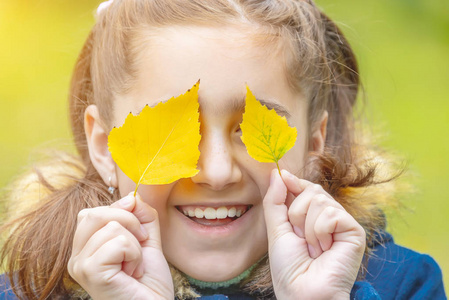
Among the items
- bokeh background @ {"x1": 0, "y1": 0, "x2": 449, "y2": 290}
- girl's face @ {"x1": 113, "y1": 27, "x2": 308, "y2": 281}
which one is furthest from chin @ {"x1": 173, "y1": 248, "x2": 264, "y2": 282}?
bokeh background @ {"x1": 0, "y1": 0, "x2": 449, "y2": 290}

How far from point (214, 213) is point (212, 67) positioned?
41 centimetres

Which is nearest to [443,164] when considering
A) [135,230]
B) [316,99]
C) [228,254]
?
[316,99]

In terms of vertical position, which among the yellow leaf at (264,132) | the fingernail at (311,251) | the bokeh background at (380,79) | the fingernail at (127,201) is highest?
the yellow leaf at (264,132)

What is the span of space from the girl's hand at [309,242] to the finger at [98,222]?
37 cm

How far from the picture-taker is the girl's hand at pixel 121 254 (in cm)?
155

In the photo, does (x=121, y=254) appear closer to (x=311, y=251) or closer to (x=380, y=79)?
(x=311, y=251)

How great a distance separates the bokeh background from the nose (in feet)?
7.57

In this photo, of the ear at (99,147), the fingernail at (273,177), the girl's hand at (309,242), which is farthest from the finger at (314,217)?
the ear at (99,147)

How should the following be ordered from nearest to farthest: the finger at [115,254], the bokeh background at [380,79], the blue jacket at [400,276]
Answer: the finger at [115,254] < the blue jacket at [400,276] < the bokeh background at [380,79]

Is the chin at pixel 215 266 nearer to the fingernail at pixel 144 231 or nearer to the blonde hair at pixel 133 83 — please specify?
the blonde hair at pixel 133 83

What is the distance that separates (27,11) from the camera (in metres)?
5.54

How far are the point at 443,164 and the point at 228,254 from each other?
2928 millimetres

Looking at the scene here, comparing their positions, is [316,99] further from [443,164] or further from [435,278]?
[443,164]

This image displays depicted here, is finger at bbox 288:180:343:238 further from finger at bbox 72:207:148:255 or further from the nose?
finger at bbox 72:207:148:255
